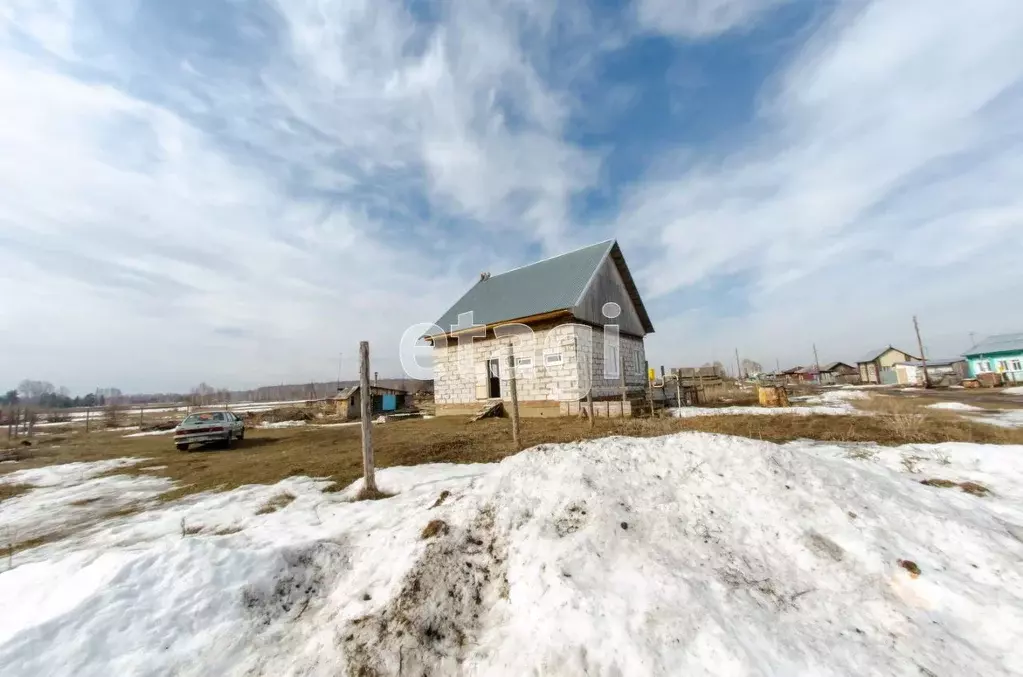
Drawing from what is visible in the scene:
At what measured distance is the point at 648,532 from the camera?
3.64 metres

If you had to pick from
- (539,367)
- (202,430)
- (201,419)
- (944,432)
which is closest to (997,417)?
(944,432)

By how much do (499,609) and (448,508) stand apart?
1.56 meters

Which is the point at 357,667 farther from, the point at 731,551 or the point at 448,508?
the point at 731,551

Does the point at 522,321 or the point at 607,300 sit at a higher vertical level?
the point at 607,300

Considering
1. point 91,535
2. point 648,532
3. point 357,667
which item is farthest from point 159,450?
point 648,532

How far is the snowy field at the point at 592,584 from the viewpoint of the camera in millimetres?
2582

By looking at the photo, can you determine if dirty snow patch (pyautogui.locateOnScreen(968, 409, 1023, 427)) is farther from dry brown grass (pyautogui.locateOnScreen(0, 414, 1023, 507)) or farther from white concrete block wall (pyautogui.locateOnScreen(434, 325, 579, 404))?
white concrete block wall (pyautogui.locateOnScreen(434, 325, 579, 404))

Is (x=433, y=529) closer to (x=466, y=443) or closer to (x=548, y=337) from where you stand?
(x=466, y=443)

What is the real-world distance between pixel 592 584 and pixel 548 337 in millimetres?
14446

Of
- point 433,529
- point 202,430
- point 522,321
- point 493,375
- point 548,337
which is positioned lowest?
point 433,529

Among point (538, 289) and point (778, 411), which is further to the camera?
point (538, 289)

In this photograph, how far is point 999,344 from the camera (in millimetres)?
41344

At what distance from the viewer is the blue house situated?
38344mm

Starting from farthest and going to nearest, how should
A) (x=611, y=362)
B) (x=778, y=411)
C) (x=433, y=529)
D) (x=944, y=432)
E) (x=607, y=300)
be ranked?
(x=607, y=300) < (x=611, y=362) < (x=778, y=411) < (x=944, y=432) < (x=433, y=529)
